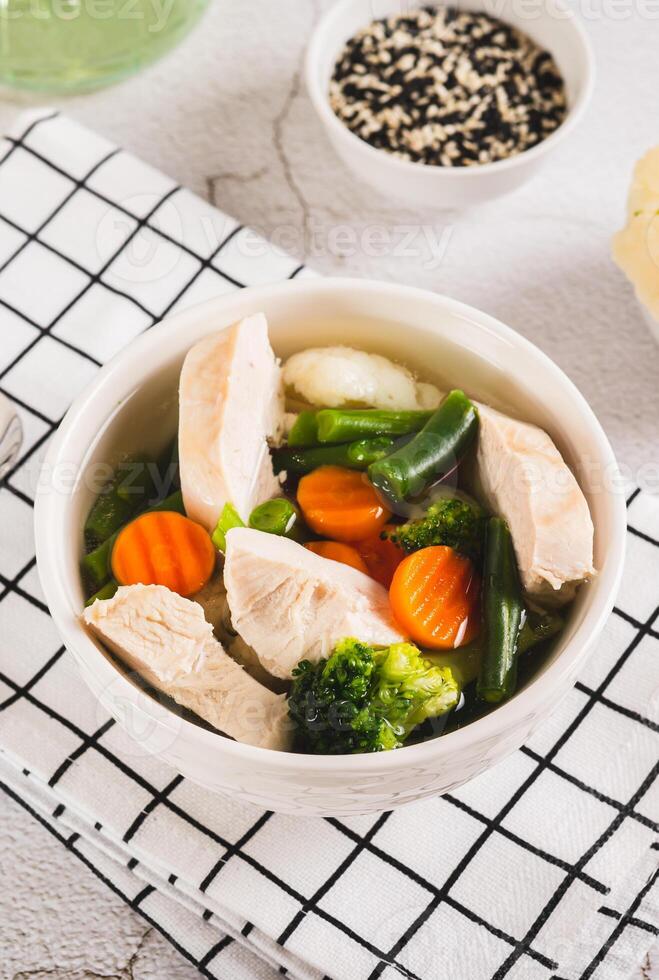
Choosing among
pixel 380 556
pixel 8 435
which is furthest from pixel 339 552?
pixel 8 435

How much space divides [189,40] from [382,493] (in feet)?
3.58

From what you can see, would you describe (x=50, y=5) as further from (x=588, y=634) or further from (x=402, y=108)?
(x=588, y=634)

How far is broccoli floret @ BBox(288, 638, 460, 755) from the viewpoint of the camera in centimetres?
82

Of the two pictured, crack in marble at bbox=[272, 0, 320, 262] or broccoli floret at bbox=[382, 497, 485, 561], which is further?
crack in marble at bbox=[272, 0, 320, 262]

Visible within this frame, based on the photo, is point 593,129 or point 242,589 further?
point 593,129

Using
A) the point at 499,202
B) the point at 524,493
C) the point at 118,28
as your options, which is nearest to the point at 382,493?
the point at 524,493

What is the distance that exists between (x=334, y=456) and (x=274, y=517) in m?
0.09

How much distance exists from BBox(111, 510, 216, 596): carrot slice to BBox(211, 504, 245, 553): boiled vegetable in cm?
2

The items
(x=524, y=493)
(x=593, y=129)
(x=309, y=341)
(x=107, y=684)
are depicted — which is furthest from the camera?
(x=593, y=129)

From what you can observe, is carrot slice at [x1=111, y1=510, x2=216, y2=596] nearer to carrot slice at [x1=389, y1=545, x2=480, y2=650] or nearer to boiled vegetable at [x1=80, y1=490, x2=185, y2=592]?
boiled vegetable at [x1=80, y1=490, x2=185, y2=592]

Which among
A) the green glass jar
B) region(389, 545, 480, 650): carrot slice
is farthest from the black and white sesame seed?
region(389, 545, 480, 650): carrot slice

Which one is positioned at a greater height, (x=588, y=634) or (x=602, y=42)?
(x=602, y=42)

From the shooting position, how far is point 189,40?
171cm

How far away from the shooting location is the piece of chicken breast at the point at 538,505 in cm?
88
